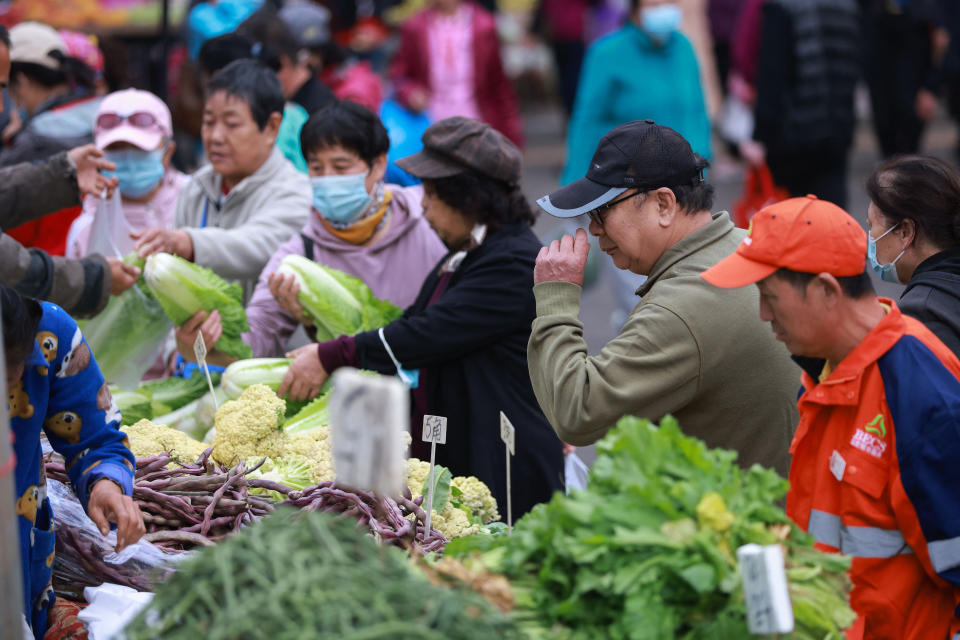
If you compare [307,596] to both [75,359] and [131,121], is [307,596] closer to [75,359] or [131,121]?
[75,359]

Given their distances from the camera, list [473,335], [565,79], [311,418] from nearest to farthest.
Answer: [473,335] → [311,418] → [565,79]

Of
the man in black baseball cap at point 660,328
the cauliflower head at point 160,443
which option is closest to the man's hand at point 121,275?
the cauliflower head at point 160,443

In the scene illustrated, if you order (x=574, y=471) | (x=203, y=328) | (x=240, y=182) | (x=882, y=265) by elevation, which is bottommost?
(x=574, y=471)

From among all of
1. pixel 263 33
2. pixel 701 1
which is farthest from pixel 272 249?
pixel 701 1

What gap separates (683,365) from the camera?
2.62 meters

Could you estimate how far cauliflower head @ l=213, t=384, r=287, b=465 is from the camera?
331 centimetres

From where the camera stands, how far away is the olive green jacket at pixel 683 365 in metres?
2.62

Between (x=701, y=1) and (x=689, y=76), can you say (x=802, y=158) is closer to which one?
(x=689, y=76)

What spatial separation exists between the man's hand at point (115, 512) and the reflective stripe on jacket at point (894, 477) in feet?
5.02

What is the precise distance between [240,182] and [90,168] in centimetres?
59

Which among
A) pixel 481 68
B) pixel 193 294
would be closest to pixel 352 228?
pixel 193 294

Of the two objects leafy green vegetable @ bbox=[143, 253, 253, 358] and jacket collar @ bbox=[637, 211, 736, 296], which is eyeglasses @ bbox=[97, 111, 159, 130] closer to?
leafy green vegetable @ bbox=[143, 253, 253, 358]

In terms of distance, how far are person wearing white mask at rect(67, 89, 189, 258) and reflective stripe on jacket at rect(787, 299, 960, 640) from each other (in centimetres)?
324

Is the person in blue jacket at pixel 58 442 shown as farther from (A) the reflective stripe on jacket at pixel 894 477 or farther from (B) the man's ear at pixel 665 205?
(A) the reflective stripe on jacket at pixel 894 477
